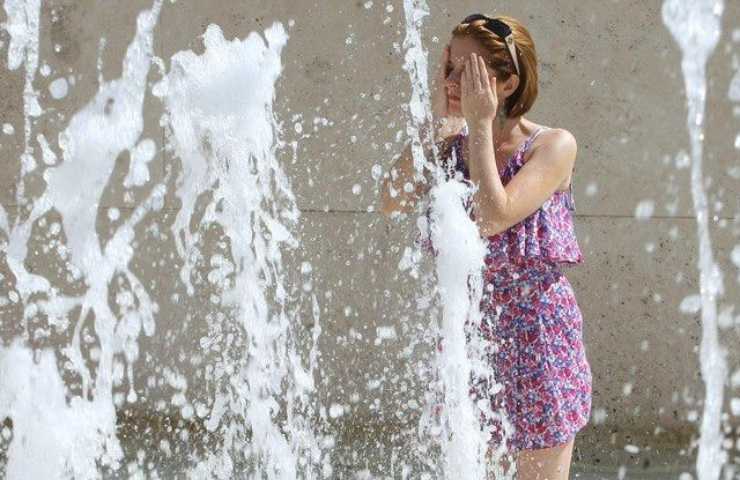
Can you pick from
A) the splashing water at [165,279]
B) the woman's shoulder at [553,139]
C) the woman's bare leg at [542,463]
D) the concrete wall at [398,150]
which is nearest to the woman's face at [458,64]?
the woman's shoulder at [553,139]

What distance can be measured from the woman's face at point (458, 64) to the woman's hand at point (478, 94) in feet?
0.13

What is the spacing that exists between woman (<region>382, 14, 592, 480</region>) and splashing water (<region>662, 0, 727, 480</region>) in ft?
7.99

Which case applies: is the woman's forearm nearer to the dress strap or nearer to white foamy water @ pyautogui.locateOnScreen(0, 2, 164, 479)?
the dress strap

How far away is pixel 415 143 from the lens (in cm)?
264

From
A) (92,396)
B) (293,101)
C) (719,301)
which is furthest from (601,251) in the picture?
(92,396)

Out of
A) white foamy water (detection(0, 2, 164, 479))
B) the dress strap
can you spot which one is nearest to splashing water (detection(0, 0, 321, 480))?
white foamy water (detection(0, 2, 164, 479))

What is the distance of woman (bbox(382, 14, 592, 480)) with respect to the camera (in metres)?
2.39

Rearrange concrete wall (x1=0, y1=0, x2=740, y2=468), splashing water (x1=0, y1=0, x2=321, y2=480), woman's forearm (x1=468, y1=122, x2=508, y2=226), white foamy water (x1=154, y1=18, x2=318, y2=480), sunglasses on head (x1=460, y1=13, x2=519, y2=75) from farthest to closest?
concrete wall (x1=0, y1=0, x2=740, y2=468) < splashing water (x1=0, y1=0, x2=321, y2=480) < white foamy water (x1=154, y1=18, x2=318, y2=480) < sunglasses on head (x1=460, y1=13, x2=519, y2=75) < woman's forearm (x1=468, y1=122, x2=508, y2=226)

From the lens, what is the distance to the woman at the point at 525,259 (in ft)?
7.83

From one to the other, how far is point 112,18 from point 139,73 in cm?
28

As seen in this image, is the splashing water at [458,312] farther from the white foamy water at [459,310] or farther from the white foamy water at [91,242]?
the white foamy water at [91,242]

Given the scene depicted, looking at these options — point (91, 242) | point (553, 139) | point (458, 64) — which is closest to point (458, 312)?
point (553, 139)

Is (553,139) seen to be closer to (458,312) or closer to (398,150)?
(458,312)

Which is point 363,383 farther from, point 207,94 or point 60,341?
point 207,94
